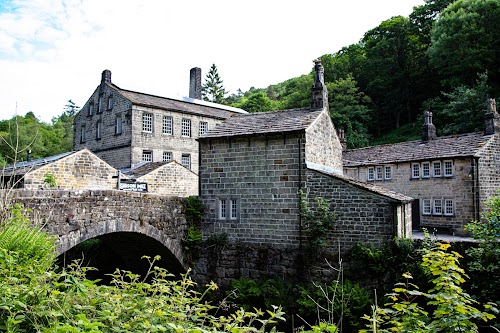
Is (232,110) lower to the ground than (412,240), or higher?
higher

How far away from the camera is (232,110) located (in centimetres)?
3788

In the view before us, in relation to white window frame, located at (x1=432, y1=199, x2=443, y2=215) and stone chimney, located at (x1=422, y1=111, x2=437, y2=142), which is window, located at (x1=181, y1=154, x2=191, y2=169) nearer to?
stone chimney, located at (x1=422, y1=111, x2=437, y2=142)

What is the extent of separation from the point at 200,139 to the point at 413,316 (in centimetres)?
1355

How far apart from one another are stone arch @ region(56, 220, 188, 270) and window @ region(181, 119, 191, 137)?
1713 cm

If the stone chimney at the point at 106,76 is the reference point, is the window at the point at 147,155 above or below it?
below

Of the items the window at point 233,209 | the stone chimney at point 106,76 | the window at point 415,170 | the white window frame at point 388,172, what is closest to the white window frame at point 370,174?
the white window frame at point 388,172

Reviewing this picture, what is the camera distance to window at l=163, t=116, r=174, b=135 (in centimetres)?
3095

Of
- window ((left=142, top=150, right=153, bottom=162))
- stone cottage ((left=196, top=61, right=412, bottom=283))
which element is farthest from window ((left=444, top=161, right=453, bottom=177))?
window ((left=142, top=150, right=153, bottom=162))

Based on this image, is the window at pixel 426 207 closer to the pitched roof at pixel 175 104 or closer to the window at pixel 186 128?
the pitched roof at pixel 175 104

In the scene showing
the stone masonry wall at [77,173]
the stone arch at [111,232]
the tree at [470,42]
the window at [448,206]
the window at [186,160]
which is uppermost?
the tree at [470,42]

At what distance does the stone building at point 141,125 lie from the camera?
29.6 meters

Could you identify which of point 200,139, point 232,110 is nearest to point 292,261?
point 200,139

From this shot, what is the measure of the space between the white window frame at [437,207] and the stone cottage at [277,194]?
10645 mm

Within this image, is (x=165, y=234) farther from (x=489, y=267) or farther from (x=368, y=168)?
(x=368, y=168)
